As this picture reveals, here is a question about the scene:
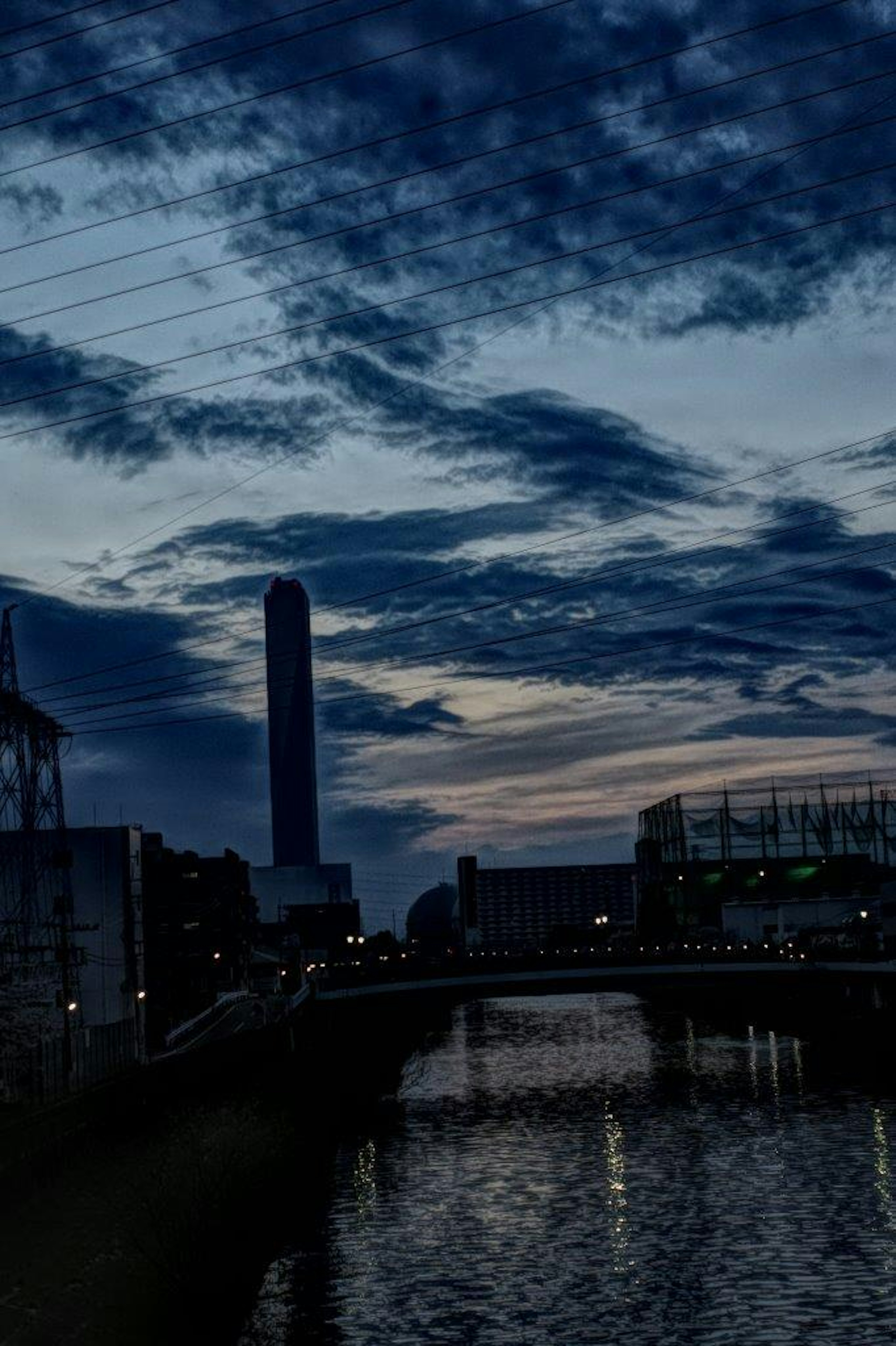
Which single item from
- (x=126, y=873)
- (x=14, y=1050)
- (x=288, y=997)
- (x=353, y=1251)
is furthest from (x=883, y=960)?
(x=353, y=1251)

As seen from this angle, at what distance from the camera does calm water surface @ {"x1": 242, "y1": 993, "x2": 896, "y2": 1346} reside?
121 feet

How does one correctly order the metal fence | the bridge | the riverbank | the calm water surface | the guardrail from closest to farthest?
the calm water surface
the riverbank
the metal fence
the guardrail
the bridge

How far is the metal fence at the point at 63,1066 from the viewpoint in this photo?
76.6 meters

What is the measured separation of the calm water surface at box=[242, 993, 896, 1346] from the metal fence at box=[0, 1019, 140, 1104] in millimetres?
15843

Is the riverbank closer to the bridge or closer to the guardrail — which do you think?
the guardrail

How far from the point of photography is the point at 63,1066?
3302 inches

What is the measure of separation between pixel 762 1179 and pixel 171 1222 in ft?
82.4

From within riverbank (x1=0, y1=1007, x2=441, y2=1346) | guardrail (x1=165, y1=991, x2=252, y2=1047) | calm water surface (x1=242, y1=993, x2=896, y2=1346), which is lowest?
guardrail (x1=165, y1=991, x2=252, y2=1047)

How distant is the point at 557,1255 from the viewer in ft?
147

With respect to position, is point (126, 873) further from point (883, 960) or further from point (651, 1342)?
point (651, 1342)

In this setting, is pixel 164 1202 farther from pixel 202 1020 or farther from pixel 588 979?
pixel 588 979

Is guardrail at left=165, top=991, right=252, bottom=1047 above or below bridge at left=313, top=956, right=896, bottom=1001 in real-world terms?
below

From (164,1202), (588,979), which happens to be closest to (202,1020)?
(588,979)

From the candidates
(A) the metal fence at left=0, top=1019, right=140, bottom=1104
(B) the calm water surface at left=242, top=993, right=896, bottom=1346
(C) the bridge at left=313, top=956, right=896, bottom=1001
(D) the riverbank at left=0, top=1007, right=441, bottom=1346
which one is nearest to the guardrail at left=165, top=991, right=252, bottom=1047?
(C) the bridge at left=313, top=956, right=896, bottom=1001
